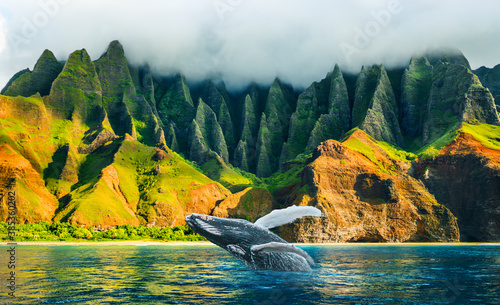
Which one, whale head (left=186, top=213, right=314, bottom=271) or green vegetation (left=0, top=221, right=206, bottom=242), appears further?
green vegetation (left=0, top=221, right=206, bottom=242)

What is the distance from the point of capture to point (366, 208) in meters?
158

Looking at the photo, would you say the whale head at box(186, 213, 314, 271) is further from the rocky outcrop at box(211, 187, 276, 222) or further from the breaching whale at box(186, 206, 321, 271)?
the rocky outcrop at box(211, 187, 276, 222)

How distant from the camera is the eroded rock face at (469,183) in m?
158

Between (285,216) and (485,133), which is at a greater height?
(485,133)

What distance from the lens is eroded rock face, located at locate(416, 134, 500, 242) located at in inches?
6226

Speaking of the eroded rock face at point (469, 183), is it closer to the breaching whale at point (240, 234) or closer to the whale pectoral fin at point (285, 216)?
the breaching whale at point (240, 234)

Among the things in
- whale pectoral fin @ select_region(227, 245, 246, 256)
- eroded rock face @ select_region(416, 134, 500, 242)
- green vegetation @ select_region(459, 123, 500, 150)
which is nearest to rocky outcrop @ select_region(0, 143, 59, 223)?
whale pectoral fin @ select_region(227, 245, 246, 256)

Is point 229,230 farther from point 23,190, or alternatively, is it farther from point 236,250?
point 23,190

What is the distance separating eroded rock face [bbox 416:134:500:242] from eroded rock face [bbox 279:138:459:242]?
47.8 feet

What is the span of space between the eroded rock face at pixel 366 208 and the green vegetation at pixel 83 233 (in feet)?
150

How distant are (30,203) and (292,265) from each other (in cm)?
15951

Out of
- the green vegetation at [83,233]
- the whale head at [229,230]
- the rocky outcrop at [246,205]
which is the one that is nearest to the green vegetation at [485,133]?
the rocky outcrop at [246,205]

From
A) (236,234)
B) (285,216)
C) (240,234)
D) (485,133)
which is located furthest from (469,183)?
(285,216)

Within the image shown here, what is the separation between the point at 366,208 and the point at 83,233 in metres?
111
